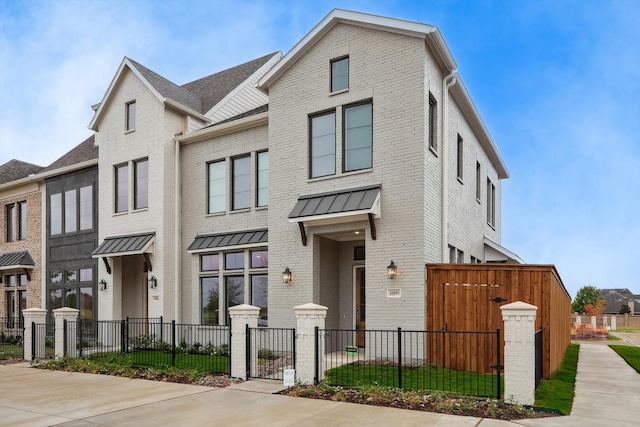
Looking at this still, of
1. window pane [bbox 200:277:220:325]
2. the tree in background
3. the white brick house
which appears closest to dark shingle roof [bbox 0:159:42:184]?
the white brick house

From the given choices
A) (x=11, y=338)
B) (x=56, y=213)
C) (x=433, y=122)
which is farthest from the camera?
(x=56, y=213)

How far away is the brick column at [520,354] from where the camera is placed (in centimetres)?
884

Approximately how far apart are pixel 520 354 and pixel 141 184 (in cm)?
1392

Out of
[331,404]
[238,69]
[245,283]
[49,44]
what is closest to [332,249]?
[245,283]

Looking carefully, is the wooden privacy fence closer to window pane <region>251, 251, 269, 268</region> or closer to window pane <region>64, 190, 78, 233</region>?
window pane <region>251, 251, 269, 268</region>

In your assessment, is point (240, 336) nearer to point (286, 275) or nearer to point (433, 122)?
point (286, 275)

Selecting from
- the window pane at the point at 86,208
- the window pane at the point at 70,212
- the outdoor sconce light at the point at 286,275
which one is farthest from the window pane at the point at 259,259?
the window pane at the point at 70,212

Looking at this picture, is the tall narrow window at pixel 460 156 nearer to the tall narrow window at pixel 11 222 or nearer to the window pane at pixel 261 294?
the window pane at pixel 261 294

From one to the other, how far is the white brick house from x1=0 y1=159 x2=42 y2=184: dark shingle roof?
7641 mm

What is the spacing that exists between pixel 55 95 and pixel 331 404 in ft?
98.1

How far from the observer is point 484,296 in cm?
1213

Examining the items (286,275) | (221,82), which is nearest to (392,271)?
(286,275)

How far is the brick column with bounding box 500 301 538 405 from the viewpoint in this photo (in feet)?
29.0

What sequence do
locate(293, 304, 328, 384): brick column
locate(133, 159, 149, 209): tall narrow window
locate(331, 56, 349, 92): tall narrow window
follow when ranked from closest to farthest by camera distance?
locate(293, 304, 328, 384): brick column, locate(331, 56, 349, 92): tall narrow window, locate(133, 159, 149, 209): tall narrow window
